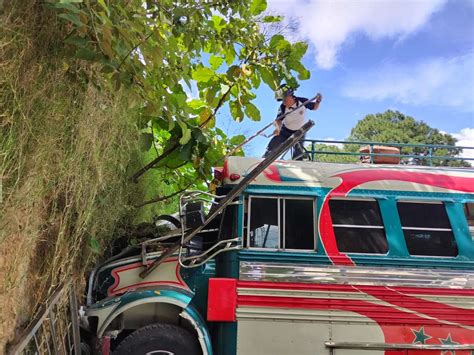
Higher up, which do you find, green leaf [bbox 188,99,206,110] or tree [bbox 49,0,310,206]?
green leaf [bbox 188,99,206,110]

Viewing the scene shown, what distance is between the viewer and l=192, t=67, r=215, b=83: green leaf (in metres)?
5.57

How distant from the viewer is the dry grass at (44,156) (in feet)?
8.67

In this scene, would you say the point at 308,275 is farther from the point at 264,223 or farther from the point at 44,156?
the point at 44,156

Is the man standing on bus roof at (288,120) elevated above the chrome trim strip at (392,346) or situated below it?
above

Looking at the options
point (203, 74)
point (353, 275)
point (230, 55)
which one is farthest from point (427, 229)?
point (203, 74)

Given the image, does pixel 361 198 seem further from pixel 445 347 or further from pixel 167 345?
pixel 167 345

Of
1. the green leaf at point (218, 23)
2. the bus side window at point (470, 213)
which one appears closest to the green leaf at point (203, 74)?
the green leaf at point (218, 23)

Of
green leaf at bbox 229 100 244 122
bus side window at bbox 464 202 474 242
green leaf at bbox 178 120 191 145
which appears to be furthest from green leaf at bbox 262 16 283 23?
bus side window at bbox 464 202 474 242

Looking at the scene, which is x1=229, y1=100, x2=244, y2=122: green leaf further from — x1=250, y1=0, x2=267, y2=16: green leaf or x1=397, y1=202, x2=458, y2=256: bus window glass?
x1=397, y1=202, x2=458, y2=256: bus window glass

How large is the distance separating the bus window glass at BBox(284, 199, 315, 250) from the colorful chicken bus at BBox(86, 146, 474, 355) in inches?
0.4

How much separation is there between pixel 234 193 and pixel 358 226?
1386mm

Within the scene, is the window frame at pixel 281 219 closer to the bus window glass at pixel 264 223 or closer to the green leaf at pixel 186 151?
the bus window glass at pixel 264 223

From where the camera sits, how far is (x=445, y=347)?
432 cm

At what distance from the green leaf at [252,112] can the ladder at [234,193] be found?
3.84 feet
